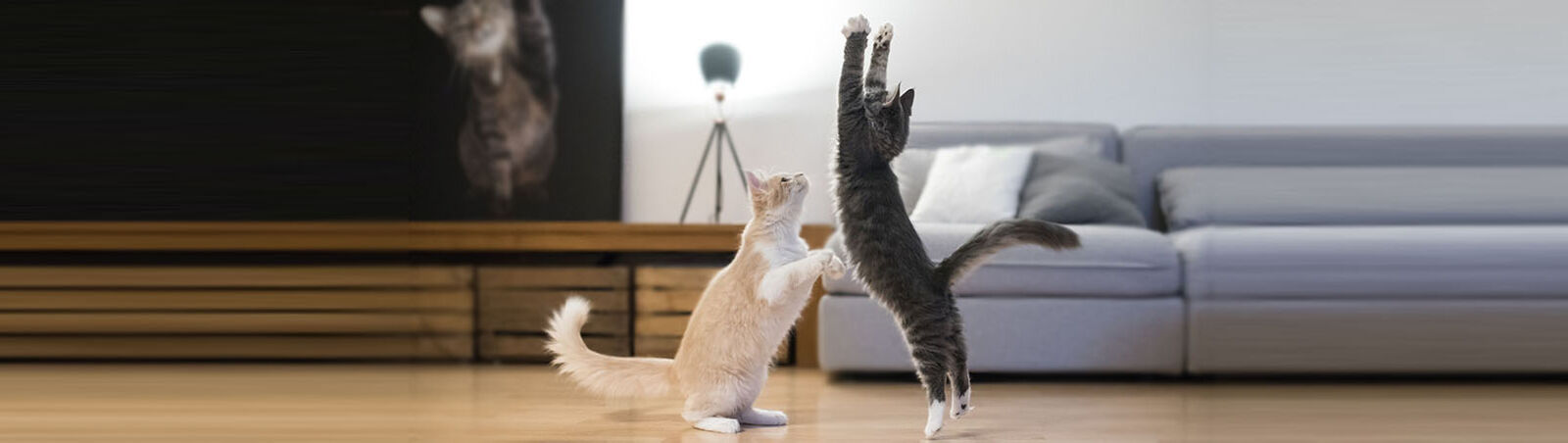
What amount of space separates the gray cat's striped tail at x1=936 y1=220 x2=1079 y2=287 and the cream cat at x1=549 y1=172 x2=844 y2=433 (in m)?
0.20

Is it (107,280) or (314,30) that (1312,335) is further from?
(107,280)

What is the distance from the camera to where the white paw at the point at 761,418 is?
5.75ft

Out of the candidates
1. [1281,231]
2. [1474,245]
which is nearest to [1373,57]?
[1281,231]

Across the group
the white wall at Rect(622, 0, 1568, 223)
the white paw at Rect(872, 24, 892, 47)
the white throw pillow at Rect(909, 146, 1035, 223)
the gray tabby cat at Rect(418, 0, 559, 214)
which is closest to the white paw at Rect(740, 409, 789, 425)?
the white paw at Rect(872, 24, 892, 47)

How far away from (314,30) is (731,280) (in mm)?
777

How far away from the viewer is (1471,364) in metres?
2.12

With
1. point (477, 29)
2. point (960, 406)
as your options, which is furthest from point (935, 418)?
point (477, 29)

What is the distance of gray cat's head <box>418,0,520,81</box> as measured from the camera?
214 centimetres

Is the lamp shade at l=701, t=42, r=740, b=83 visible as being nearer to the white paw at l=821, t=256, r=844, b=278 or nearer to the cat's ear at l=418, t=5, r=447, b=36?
the cat's ear at l=418, t=5, r=447, b=36

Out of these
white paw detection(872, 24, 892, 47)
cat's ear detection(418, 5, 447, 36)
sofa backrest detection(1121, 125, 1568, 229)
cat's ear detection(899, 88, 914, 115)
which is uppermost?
cat's ear detection(418, 5, 447, 36)

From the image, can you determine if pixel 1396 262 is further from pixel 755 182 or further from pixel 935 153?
pixel 935 153

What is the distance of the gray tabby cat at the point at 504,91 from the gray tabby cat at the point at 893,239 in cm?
74

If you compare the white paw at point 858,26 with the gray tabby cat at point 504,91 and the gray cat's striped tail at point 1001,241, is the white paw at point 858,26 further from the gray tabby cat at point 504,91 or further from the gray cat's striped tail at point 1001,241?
the gray tabby cat at point 504,91

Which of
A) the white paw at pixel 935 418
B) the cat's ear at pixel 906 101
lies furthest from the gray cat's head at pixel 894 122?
the white paw at pixel 935 418
